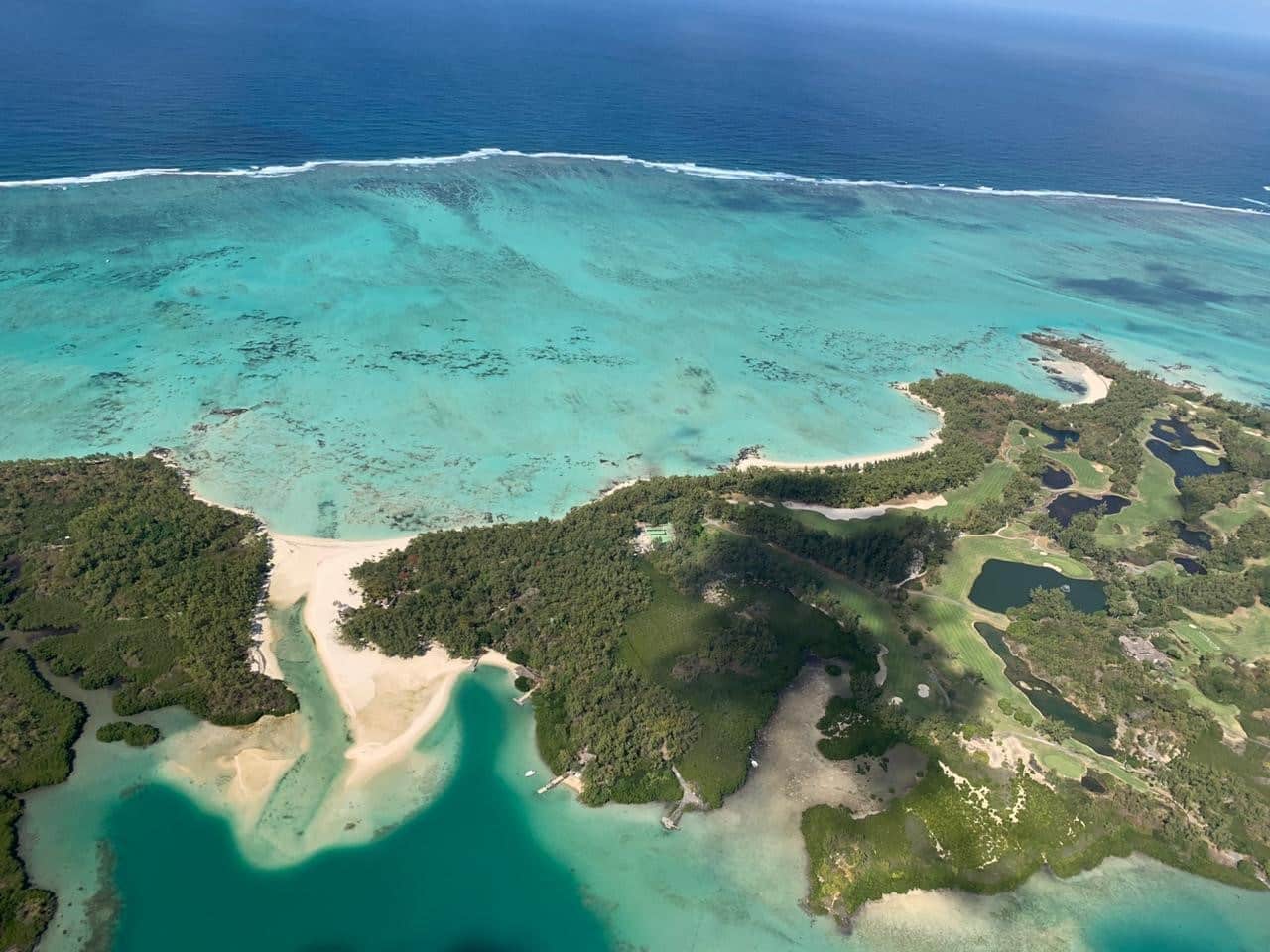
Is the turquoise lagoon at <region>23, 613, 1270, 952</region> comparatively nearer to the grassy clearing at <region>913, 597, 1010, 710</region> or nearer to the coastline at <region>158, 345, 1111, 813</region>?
the coastline at <region>158, 345, 1111, 813</region>

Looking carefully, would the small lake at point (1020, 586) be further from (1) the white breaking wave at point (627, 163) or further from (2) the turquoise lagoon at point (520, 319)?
(1) the white breaking wave at point (627, 163)

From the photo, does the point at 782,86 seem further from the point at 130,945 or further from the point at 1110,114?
the point at 130,945

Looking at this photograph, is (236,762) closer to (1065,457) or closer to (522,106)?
(1065,457)

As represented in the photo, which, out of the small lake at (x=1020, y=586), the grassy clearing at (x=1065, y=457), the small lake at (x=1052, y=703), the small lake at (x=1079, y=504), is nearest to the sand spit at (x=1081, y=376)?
the grassy clearing at (x=1065, y=457)

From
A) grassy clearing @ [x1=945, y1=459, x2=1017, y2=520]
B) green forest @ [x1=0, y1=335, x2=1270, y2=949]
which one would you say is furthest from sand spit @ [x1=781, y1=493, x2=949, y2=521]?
grassy clearing @ [x1=945, y1=459, x2=1017, y2=520]

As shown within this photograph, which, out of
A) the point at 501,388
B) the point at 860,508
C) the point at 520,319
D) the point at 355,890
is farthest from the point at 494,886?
the point at 520,319

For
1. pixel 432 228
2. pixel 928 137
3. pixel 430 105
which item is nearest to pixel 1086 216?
pixel 928 137
